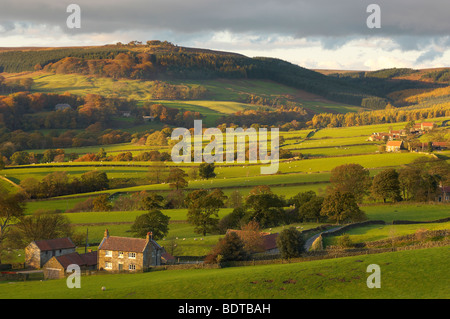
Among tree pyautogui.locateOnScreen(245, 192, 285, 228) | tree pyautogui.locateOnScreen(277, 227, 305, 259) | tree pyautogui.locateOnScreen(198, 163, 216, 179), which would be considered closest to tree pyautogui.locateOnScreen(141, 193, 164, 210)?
tree pyautogui.locateOnScreen(245, 192, 285, 228)

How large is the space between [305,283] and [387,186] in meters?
46.0

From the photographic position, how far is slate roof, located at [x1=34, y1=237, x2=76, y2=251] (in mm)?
58625

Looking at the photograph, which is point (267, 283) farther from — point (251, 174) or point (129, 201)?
point (251, 174)

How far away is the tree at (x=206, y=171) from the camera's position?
108 meters

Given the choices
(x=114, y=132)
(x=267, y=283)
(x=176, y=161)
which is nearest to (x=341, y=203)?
(x=267, y=283)

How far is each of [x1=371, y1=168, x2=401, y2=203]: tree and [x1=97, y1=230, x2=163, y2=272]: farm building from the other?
38450 mm

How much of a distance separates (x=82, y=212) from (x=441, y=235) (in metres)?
57.8

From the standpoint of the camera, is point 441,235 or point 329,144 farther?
point 329,144

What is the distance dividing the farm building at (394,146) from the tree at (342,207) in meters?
64.5

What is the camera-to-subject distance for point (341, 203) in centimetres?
6688

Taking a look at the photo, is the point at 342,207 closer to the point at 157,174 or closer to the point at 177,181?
the point at 177,181

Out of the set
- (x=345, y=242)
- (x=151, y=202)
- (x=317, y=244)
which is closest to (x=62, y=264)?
(x=317, y=244)

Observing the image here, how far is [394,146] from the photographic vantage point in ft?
420
